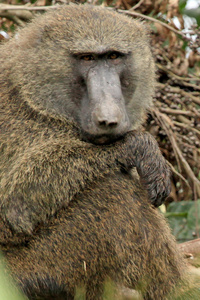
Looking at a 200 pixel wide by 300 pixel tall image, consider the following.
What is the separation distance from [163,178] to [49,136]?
85 cm

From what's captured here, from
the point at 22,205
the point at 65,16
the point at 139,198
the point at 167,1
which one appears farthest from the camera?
the point at 167,1

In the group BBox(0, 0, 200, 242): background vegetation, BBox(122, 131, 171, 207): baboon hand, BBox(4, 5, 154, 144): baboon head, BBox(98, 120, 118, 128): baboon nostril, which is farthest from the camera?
Result: BBox(0, 0, 200, 242): background vegetation

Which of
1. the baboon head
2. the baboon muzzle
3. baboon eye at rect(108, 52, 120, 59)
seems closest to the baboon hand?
the baboon head

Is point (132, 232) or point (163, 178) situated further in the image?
point (163, 178)

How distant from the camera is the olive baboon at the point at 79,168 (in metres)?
3.08

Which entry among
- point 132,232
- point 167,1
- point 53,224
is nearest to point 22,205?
point 53,224

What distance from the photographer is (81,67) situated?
3.36m

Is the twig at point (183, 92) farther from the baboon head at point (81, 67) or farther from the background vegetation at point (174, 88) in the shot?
the baboon head at point (81, 67)

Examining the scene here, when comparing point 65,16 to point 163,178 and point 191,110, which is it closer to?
point 163,178

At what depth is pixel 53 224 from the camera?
10.4 feet

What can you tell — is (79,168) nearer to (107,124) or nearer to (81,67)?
(107,124)

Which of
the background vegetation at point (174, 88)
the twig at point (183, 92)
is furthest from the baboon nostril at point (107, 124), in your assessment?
the twig at point (183, 92)

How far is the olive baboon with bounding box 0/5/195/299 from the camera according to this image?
3084 mm

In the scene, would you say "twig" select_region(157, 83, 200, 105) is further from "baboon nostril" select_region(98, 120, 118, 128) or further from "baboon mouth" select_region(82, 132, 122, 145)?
"baboon nostril" select_region(98, 120, 118, 128)
